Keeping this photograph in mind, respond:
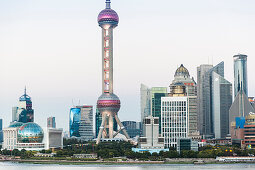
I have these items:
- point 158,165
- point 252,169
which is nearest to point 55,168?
point 158,165

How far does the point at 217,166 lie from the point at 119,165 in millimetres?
33399

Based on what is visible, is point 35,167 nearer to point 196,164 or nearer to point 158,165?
point 158,165

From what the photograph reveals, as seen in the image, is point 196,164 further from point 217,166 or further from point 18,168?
point 18,168

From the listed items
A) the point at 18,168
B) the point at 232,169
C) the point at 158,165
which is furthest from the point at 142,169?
the point at 18,168

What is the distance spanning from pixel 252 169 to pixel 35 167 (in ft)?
238

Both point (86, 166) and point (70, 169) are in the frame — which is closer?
point (70, 169)

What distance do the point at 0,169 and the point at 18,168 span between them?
19.5 feet

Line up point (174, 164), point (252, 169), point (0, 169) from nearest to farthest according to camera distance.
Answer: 1. point (252, 169)
2. point (0, 169)
3. point (174, 164)

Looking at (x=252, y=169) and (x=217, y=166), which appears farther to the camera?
(x=217, y=166)

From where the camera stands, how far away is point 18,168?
19012 centimetres

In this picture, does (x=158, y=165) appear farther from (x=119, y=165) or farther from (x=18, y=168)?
(x=18, y=168)

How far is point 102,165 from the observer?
198 metres

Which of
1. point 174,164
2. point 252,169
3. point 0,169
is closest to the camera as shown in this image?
point 252,169

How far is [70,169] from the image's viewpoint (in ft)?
597
